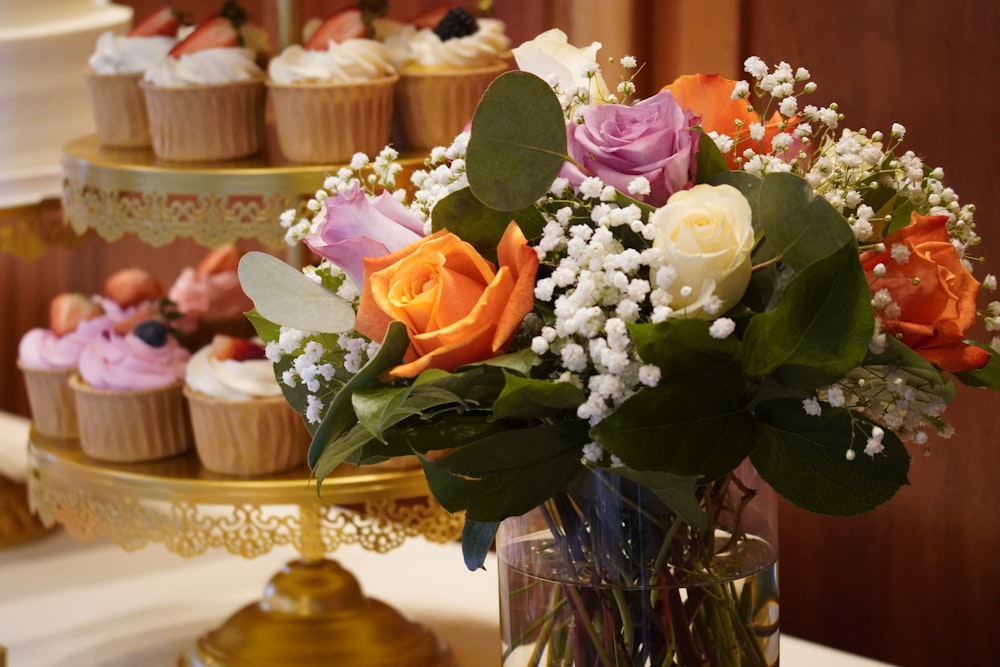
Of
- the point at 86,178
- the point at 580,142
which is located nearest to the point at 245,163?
the point at 86,178

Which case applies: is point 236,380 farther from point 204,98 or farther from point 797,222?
point 797,222

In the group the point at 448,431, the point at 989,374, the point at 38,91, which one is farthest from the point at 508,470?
the point at 38,91

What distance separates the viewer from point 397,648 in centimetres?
143

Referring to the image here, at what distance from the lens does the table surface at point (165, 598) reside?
1.50m

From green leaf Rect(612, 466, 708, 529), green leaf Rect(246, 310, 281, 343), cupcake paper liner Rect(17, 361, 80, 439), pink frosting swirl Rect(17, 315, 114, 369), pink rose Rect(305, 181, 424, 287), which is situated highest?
pink rose Rect(305, 181, 424, 287)

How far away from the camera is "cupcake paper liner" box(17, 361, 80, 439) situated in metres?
1.54

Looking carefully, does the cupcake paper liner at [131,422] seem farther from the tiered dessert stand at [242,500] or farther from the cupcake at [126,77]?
the cupcake at [126,77]

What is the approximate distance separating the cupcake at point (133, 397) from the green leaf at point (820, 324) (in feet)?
3.10

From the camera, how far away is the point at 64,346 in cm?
162

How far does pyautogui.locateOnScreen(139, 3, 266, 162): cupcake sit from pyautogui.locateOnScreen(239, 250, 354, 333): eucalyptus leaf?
71 cm

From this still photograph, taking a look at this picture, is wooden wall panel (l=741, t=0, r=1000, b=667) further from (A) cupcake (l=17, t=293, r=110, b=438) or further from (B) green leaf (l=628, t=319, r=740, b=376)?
(A) cupcake (l=17, t=293, r=110, b=438)

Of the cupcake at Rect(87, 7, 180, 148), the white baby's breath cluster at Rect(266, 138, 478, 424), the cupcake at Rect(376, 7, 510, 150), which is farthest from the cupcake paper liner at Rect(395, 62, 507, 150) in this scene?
the white baby's breath cluster at Rect(266, 138, 478, 424)

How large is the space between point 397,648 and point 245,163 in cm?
53

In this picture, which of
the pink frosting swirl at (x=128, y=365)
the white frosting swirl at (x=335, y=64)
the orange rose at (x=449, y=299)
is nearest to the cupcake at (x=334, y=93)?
the white frosting swirl at (x=335, y=64)
